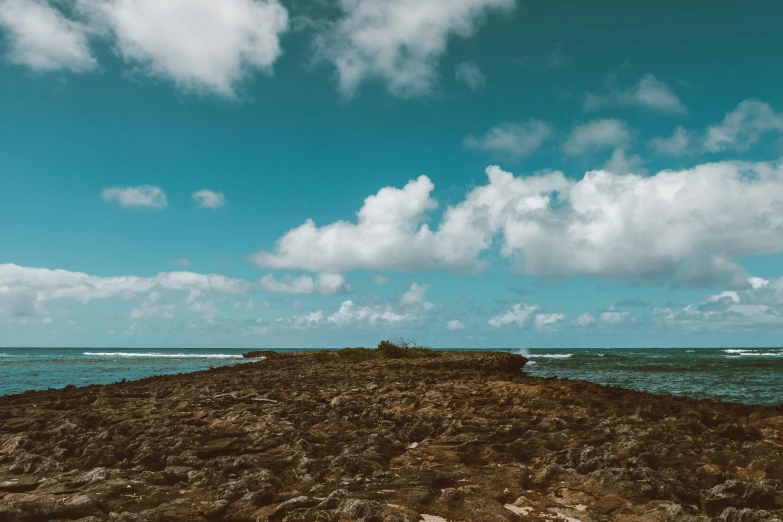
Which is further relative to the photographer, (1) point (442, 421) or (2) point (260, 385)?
(2) point (260, 385)

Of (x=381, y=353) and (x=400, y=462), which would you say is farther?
(x=381, y=353)

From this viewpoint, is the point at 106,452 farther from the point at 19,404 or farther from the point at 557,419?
the point at 19,404

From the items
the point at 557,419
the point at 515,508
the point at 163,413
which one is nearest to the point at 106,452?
the point at 163,413

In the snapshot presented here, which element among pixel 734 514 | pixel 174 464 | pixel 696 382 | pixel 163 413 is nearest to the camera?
pixel 734 514

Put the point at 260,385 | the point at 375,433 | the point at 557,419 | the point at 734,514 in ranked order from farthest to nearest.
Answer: the point at 260,385 → the point at 557,419 → the point at 375,433 → the point at 734,514

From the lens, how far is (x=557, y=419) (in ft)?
36.7

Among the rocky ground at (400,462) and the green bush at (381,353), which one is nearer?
the rocky ground at (400,462)

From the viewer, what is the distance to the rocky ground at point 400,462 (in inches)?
256

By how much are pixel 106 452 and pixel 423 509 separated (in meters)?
5.97

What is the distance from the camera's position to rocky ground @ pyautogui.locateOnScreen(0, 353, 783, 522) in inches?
256

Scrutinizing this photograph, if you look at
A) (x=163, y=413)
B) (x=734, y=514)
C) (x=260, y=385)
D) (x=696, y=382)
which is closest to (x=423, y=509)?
(x=734, y=514)

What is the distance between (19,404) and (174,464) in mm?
11681

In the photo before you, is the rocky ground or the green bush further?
the green bush

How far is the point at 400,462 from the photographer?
339 inches
